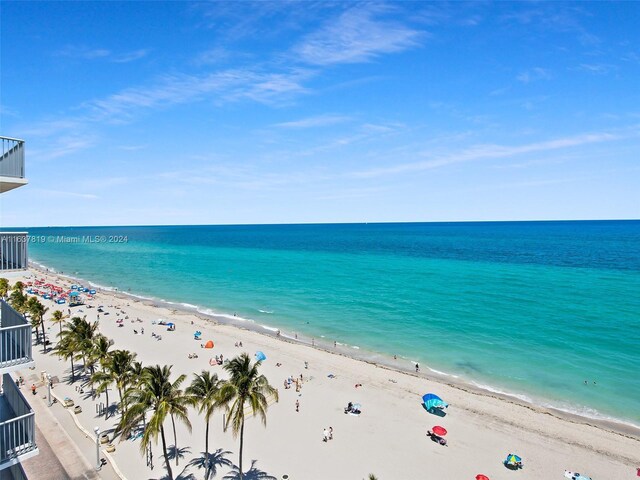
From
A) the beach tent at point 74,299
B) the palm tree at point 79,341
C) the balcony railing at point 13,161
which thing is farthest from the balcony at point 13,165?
the beach tent at point 74,299

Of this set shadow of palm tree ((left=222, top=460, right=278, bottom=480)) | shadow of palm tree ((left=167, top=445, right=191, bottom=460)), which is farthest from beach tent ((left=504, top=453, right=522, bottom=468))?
shadow of palm tree ((left=167, top=445, right=191, bottom=460))

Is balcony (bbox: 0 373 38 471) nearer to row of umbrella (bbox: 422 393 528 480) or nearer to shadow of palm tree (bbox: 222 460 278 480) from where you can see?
shadow of palm tree (bbox: 222 460 278 480)

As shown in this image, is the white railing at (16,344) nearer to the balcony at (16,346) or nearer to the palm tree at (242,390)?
the balcony at (16,346)

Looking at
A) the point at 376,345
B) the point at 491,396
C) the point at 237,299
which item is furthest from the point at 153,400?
the point at 237,299

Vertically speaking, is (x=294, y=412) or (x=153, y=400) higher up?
(x=153, y=400)

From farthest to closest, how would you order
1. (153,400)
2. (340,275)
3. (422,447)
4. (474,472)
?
(340,275), (422,447), (474,472), (153,400)

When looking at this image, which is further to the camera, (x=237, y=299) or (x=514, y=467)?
(x=237, y=299)

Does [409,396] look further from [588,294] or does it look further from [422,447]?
[588,294]
